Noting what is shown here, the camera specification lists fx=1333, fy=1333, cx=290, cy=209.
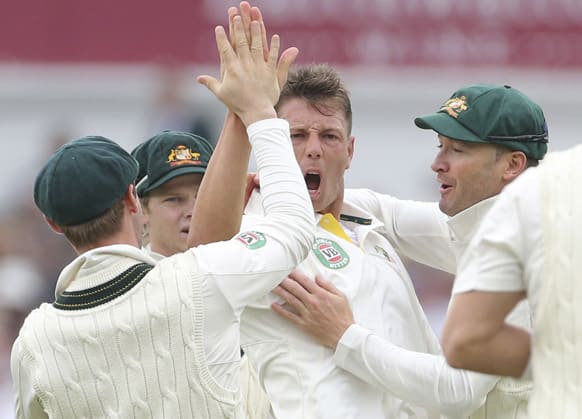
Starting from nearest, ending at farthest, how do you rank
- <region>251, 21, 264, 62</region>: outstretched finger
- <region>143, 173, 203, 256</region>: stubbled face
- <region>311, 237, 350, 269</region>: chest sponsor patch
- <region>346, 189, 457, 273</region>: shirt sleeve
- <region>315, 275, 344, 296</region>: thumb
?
<region>251, 21, 264, 62</region>: outstretched finger → <region>315, 275, 344, 296</region>: thumb → <region>311, 237, 350, 269</region>: chest sponsor patch → <region>143, 173, 203, 256</region>: stubbled face → <region>346, 189, 457, 273</region>: shirt sleeve

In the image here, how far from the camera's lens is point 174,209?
4.79 m

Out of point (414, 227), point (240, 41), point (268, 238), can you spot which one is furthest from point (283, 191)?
point (414, 227)

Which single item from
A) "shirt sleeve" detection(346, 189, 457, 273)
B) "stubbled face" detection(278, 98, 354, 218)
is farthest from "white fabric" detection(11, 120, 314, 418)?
"shirt sleeve" detection(346, 189, 457, 273)

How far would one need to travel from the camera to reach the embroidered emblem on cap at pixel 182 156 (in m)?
4.70

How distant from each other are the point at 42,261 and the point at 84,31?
132 inches

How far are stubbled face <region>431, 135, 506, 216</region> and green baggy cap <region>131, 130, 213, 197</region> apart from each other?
847 mm

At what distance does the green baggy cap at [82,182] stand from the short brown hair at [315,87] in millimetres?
874

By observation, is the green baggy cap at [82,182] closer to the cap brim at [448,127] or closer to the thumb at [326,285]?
the thumb at [326,285]

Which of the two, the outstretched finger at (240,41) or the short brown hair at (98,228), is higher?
the outstretched finger at (240,41)

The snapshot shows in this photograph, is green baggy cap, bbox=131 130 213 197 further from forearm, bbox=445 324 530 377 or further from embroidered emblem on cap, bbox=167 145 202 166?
forearm, bbox=445 324 530 377

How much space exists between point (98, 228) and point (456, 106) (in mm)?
1335

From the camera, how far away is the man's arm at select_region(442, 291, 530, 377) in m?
3.09

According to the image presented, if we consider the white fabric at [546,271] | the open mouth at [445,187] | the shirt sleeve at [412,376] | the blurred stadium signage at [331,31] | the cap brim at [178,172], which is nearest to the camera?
the white fabric at [546,271]

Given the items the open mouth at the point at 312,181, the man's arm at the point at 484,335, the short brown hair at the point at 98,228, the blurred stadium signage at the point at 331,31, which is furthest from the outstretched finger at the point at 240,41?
the blurred stadium signage at the point at 331,31
